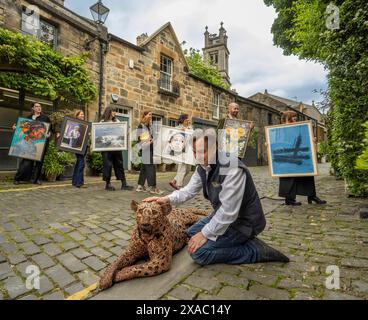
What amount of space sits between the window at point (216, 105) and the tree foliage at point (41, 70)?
30.5 ft

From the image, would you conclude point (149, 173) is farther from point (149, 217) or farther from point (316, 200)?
point (149, 217)

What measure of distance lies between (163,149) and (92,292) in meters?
5.42

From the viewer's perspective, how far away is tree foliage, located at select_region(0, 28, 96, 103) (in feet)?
23.2

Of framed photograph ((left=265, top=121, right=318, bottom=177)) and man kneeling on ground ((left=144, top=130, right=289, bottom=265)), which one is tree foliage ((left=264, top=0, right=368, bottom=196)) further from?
man kneeling on ground ((left=144, top=130, right=289, bottom=265))

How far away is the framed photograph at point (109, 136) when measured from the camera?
668 centimetres

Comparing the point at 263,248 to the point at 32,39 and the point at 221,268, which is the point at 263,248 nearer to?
the point at 221,268

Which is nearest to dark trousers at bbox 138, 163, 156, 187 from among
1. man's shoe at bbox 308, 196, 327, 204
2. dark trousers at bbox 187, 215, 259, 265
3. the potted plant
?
the potted plant

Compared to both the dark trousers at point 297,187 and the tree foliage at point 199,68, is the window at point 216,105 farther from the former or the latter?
the dark trousers at point 297,187

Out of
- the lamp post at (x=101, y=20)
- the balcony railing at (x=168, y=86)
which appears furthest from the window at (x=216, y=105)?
the lamp post at (x=101, y=20)

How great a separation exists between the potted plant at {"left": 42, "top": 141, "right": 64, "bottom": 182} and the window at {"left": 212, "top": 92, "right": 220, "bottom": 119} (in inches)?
443

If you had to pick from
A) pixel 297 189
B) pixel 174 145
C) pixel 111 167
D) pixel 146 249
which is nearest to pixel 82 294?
pixel 146 249

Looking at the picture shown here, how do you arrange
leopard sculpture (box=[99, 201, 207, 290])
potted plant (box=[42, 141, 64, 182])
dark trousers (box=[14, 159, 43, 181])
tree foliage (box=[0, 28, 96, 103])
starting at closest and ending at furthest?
leopard sculpture (box=[99, 201, 207, 290]) < dark trousers (box=[14, 159, 43, 181]) < tree foliage (box=[0, 28, 96, 103]) < potted plant (box=[42, 141, 64, 182])

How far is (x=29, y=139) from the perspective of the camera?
6.92 meters

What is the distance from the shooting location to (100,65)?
10172 mm
